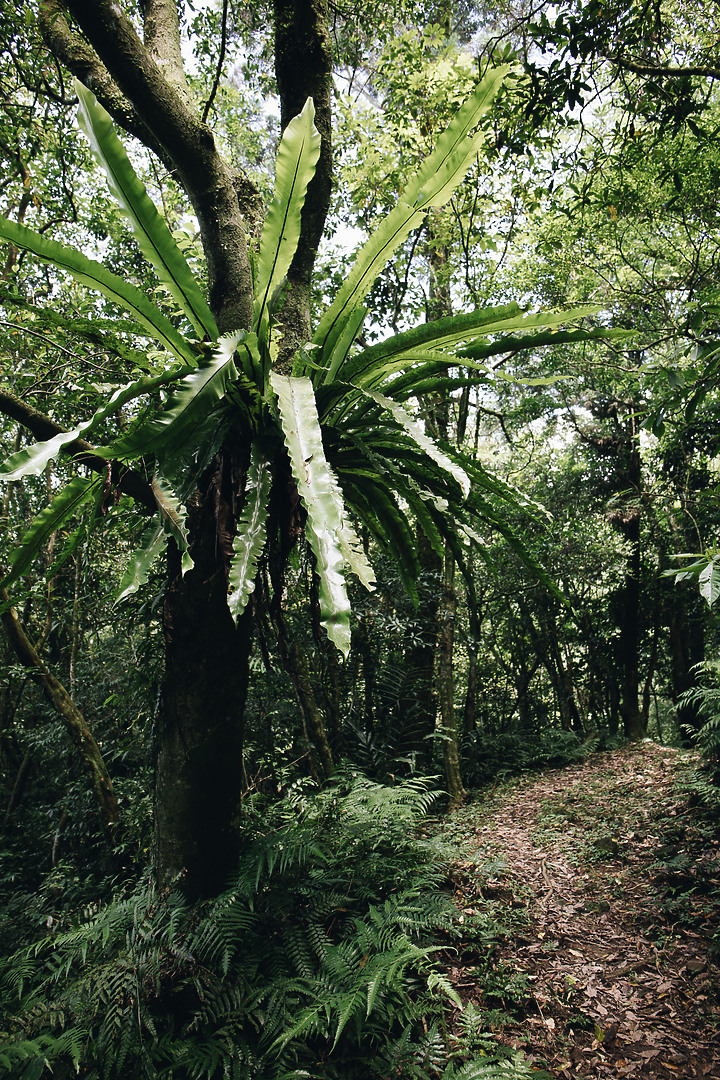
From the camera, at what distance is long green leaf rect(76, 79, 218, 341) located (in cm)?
113

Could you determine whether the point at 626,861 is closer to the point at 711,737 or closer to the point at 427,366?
the point at 711,737


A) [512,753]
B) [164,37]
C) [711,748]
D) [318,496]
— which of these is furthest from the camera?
[512,753]

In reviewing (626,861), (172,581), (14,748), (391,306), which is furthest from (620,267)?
(14,748)

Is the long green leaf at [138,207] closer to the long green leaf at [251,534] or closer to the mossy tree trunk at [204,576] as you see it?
the mossy tree trunk at [204,576]

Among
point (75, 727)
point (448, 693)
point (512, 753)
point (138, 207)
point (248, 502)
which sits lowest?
point (512, 753)

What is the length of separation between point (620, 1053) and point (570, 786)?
3484 millimetres

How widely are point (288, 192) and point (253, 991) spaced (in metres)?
2.15

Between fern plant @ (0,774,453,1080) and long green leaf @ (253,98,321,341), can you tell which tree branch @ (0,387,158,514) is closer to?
long green leaf @ (253,98,321,341)

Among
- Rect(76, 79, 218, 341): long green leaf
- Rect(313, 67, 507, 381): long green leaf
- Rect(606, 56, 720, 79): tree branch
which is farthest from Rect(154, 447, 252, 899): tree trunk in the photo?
Rect(606, 56, 720, 79): tree branch

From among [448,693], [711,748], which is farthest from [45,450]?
[711,748]

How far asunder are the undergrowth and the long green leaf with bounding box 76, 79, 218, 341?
67.8 inches

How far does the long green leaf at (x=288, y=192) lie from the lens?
119 centimetres

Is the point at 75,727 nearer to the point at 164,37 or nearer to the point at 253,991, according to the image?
the point at 253,991

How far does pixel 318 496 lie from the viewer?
1.03 metres
